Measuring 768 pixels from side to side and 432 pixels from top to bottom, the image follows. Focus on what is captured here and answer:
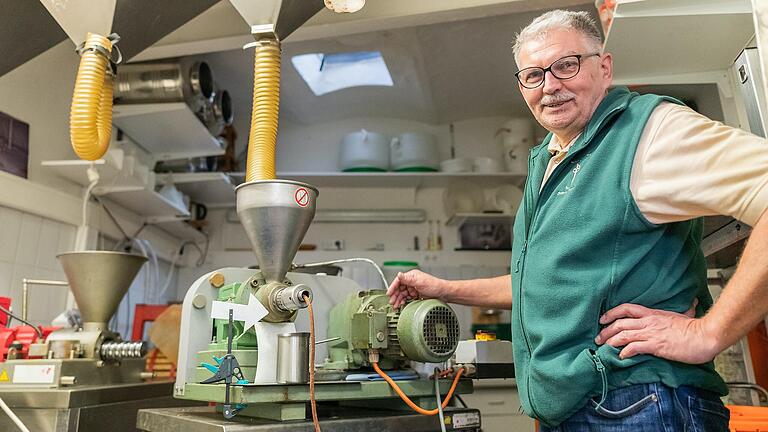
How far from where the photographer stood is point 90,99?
4.91 feet

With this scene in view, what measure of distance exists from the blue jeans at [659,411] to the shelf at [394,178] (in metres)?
2.92

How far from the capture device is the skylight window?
362 cm

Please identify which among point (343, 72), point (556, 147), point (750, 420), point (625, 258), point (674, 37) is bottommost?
point (750, 420)

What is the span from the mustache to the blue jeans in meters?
0.58

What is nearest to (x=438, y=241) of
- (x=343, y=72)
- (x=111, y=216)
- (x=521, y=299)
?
(x=343, y=72)

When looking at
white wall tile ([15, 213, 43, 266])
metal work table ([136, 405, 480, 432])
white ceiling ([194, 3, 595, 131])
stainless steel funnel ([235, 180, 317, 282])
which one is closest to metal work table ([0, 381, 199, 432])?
metal work table ([136, 405, 480, 432])

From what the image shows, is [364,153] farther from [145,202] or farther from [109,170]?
[109,170]

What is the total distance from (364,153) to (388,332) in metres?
2.67

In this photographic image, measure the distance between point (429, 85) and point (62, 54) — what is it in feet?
7.20

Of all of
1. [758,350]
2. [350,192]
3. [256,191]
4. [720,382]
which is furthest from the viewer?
[350,192]

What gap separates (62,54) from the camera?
2514 millimetres

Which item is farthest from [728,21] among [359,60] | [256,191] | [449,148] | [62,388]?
[449,148]

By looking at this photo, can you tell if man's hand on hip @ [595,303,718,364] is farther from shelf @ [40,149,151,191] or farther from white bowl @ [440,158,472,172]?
white bowl @ [440,158,472,172]

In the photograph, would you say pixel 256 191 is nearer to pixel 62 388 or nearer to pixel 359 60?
pixel 62 388
